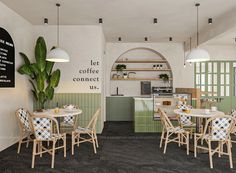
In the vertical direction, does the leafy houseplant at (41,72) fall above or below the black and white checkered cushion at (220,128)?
above

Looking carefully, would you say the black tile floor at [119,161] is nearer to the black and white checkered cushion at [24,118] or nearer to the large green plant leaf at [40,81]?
the black and white checkered cushion at [24,118]

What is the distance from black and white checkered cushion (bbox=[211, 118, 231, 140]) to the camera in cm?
339

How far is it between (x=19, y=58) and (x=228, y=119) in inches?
192

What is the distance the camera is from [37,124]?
11.1 ft

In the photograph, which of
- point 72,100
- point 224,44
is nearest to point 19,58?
point 72,100

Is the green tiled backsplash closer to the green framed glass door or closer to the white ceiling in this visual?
the white ceiling

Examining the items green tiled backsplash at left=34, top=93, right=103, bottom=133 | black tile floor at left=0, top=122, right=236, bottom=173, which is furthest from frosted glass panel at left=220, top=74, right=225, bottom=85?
green tiled backsplash at left=34, top=93, right=103, bottom=133

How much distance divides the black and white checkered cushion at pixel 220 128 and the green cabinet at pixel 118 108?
4.42 m

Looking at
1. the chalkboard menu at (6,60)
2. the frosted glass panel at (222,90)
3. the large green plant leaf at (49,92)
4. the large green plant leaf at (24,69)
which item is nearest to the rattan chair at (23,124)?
the chalkboard menu at (6,60)

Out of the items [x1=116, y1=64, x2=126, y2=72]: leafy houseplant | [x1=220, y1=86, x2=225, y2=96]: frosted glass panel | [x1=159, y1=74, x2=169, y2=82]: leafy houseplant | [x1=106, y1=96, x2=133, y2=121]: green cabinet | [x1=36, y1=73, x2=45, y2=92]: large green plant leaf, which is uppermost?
[x1=116, y1=64, x2=126, y2=72]: leafy houseplant

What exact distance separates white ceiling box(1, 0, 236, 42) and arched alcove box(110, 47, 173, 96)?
184cm

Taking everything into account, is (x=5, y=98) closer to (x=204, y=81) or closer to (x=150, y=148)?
(x=150, y=148)

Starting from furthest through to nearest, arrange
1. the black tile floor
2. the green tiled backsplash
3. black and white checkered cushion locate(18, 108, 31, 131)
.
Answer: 1. the green tiled backsplash
2. black and white checkered cushion locate(18, 108, 31, 131)
3. the black tile floor

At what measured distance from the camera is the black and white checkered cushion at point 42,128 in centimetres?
339
